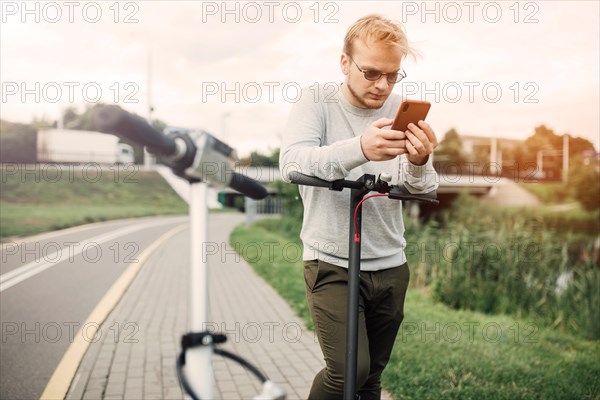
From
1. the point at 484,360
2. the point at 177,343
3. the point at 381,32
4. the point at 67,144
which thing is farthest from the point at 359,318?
the point at 67,144

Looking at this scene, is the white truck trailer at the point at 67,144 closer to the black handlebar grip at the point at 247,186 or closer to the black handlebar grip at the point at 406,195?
the black handlebar grip at the point at 406,195

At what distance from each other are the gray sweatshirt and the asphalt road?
2834mm

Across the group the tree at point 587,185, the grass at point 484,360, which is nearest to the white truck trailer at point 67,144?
the grass at point 484,360

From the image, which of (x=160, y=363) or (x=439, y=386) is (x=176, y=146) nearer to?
(x=439, y=386)

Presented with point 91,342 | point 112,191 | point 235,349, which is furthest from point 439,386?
point 112,191

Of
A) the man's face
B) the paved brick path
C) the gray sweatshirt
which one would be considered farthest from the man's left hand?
the paved brick path

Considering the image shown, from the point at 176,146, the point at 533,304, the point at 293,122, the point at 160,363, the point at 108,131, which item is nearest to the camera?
the point at 108,131

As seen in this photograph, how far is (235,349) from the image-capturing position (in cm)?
522

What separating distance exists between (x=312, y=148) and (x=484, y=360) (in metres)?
3.16

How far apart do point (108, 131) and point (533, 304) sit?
7.24m

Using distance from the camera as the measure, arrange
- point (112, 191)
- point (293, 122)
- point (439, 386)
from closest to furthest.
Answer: point (293, 122), point (439, 386), point (112, 191)

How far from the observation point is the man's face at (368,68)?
6.89 ft

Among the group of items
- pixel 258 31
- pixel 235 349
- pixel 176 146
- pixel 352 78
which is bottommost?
pixel 235 349

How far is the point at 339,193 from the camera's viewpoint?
2.29 m
